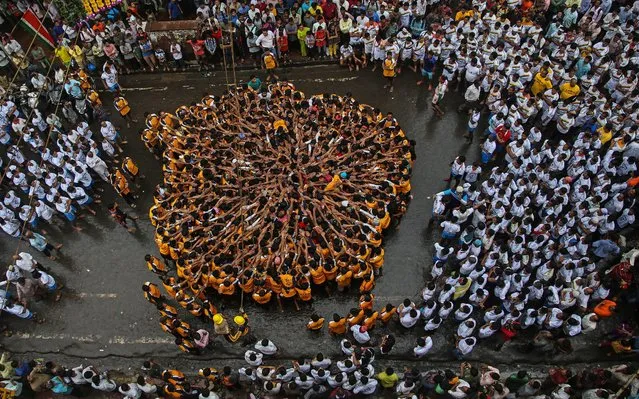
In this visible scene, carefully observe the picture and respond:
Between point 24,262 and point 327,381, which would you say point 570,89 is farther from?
point 24,262

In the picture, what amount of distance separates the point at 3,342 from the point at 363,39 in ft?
46.5

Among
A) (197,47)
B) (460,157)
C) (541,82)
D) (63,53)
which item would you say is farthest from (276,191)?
(63,53)

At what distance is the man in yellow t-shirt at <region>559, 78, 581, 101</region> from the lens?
15.5 metres

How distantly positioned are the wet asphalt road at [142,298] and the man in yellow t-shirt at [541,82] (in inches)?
92.6

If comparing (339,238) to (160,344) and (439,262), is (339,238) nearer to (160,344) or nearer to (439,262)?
(439,262)

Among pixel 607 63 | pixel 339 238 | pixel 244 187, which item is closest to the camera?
pixel 339 238

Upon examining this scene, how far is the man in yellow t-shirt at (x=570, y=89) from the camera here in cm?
1549

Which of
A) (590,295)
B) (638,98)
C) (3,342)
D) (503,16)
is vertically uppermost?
(503,16)

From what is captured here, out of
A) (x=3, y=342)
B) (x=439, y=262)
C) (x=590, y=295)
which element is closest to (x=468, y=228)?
(x=439, y=262)

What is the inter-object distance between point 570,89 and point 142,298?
13713mm

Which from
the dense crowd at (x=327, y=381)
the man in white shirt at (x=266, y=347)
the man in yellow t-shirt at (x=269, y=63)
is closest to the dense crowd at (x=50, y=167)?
the dense crowd at (x=327, y=381)

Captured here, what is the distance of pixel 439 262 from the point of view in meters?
12.7

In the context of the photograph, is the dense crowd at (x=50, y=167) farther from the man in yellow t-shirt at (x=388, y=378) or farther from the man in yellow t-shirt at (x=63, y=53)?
the man in yellow t-shirt at (x=388, y=378)

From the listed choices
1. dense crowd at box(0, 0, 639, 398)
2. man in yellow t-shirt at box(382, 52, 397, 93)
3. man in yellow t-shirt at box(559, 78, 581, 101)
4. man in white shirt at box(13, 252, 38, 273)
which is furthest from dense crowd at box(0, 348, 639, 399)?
man in yellow t-shirt at box(382, 52, 397, 93)
